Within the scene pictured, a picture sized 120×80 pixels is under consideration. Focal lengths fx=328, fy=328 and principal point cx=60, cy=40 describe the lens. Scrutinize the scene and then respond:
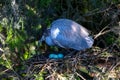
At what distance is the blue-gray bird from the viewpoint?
3461mm

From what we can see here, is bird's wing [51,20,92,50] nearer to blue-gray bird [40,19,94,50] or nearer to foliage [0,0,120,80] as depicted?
blue-gray bird [40,19,94,50]

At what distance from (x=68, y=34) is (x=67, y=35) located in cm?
2

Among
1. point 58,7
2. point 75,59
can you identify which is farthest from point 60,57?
point 58,7

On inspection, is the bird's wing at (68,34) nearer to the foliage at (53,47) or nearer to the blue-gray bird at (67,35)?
the blue-gray bird at (67,35)

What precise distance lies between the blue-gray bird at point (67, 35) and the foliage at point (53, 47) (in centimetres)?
8

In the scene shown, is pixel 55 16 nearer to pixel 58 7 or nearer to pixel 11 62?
pixel 58 7

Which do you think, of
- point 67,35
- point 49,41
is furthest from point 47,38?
point 67,35

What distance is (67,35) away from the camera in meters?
3.50

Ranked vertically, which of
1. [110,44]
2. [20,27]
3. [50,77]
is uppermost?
[20,27]

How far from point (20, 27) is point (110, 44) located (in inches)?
38.4

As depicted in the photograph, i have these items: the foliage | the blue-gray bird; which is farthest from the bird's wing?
the foliage

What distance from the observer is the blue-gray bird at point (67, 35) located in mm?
3461

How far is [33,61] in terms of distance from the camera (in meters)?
3.38

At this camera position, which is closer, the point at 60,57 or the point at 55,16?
the point at 60,57
